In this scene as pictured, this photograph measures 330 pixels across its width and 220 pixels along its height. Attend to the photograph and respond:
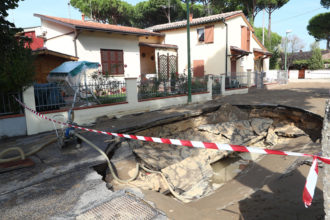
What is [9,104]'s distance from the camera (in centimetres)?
702

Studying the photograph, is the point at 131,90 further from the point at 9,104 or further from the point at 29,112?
the point at 9,104

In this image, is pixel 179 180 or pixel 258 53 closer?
pixel 179 180

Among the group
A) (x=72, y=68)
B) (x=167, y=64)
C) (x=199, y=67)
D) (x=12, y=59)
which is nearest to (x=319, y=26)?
(x=199, y=67)

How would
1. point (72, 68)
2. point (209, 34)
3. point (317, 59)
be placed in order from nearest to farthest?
point (72, 68) → point (209, 34) → point (317, 59)

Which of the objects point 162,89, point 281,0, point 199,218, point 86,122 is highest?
point 281,0

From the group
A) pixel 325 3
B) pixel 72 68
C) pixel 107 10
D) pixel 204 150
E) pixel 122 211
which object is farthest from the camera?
pixel 107 10

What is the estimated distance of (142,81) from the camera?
1027 centimetres

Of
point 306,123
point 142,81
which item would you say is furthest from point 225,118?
point 142,81

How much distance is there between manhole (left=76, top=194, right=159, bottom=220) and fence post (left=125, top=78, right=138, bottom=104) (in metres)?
6.70

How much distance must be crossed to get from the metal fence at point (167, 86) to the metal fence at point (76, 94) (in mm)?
1064

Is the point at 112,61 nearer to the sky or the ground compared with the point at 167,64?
nearer to the ground

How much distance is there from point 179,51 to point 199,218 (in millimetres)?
18683

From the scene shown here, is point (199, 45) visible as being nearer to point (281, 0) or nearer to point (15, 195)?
point (15, 195)

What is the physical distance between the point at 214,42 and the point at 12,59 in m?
16.0
